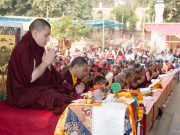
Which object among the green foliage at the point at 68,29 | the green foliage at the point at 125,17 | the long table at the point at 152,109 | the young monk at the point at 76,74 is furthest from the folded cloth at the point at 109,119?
the green foliage at the point at 125,17

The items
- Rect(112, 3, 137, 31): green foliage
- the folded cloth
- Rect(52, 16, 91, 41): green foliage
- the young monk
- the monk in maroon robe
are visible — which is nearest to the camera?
the folded cloth

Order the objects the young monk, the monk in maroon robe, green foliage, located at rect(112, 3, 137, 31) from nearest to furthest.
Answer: the monk in maroon robe → the young monk → green foliage, located at rect(112, 3, 137, 31)

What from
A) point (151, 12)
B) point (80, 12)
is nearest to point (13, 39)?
point (151, 12)

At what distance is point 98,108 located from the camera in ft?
12.8

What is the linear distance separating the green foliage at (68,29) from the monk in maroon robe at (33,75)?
28.6m

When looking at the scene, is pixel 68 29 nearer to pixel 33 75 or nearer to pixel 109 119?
pixel 33 75

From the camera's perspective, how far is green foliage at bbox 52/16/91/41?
108 feet

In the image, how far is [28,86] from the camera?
4215 mm

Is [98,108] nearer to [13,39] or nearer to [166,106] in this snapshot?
[13,39]

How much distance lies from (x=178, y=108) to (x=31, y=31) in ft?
20.9

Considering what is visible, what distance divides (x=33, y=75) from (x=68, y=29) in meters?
29.9

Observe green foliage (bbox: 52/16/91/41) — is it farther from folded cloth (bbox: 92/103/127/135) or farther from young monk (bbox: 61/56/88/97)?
folded cloth (bbox: 92/103/127/135)

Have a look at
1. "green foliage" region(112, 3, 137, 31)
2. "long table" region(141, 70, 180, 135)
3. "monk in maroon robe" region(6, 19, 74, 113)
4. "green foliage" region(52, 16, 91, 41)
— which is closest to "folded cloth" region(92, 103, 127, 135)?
"monk in maroon robe" region(6, 19, 74, 113)

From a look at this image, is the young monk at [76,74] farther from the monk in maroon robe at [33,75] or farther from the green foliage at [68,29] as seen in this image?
the green foliage at [68,29]
